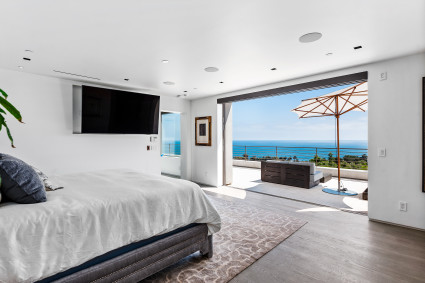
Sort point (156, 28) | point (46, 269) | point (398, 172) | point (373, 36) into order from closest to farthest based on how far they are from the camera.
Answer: point (46, 269) < point (156, 28) < point (373, 36) < point (398, 172)

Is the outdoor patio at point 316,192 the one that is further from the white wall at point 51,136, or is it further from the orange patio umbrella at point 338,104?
the white wall at point 51,136

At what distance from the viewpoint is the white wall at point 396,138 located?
115 inches

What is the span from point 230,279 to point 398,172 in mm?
2845

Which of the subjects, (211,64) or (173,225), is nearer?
(173,225)

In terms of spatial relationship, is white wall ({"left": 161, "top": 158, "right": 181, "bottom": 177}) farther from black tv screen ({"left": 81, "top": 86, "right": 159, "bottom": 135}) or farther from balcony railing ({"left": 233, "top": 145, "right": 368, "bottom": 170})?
balcony railing ({"left": 233, "top": 145, "right": 368, "bottom": 170})

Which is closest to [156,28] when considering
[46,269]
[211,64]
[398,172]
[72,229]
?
[211,64]

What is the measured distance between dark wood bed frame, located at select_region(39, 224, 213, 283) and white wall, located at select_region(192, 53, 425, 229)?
274 cm

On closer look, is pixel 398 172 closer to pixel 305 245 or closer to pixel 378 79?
pixel 378 79

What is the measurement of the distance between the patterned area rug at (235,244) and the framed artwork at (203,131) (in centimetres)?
230

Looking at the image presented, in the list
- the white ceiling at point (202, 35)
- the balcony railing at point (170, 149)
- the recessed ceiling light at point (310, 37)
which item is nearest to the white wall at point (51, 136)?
the white ceiling at point (202, 35)

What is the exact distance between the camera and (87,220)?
5.10ft

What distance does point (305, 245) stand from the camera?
2.56 metres

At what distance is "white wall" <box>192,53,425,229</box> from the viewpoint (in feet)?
9.62

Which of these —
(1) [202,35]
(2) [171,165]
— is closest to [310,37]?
(1) [202,35]
